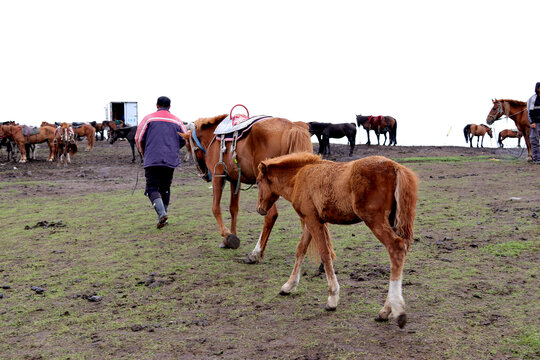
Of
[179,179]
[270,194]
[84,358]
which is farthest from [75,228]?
[179,179]

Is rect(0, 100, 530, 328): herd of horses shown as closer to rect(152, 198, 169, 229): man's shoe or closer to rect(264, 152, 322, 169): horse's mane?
rect(264, 152, 322, 169): horse's mane

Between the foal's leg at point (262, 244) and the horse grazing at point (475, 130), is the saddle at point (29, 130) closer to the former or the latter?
the foal's leg at point (262, 244)

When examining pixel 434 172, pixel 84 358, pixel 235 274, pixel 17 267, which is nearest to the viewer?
pixel 84 358

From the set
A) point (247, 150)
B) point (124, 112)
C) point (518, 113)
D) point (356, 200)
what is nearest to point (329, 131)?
point (518, 113)

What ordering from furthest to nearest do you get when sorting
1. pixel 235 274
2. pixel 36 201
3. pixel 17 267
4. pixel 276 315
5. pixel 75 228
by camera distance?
pixel 36 201 < pixel 75 228 < pixel 17 267 < pixel 235 274 < pixel 276 315

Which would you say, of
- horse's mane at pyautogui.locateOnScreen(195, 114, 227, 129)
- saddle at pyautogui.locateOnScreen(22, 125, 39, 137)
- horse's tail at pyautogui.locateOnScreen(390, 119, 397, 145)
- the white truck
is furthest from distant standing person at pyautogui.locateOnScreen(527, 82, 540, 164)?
the white truck

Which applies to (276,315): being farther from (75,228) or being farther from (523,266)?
(75,228)

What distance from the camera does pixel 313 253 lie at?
4996 mm

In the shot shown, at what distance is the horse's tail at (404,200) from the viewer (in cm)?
374

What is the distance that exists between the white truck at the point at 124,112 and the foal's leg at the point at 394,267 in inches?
1805

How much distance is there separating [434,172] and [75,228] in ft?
35.9

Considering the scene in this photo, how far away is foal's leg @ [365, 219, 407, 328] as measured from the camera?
3613 millimetres

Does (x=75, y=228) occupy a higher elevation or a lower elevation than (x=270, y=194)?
lower

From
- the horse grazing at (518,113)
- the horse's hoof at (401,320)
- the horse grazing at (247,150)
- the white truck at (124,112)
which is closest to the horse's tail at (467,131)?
the horse grazing at (518,113)
